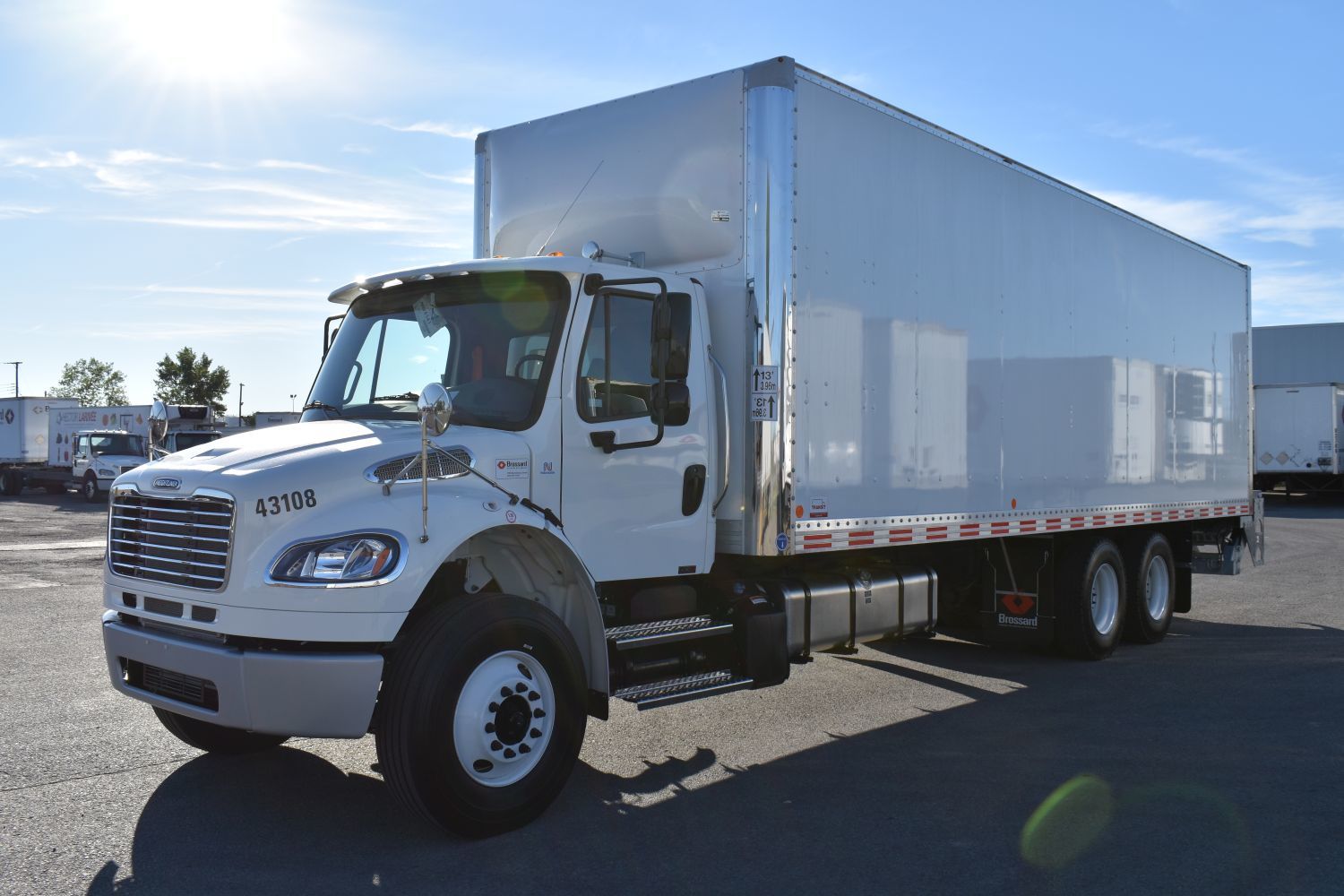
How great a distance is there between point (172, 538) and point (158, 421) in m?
1.46

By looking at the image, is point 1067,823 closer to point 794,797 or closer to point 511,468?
point 794,797

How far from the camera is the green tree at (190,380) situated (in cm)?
8931

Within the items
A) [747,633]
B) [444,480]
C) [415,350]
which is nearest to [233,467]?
[444,480]

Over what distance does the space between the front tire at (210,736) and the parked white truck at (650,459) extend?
1.4 inches

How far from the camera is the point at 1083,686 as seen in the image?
9180mm

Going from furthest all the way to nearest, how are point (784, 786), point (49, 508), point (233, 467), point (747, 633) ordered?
1. point (49, 508)
2. point (747, 633)
3. point (784, 786)
4. point (233, 467)

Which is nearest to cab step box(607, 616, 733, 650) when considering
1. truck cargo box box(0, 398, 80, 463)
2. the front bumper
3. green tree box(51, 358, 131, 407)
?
the front bumper

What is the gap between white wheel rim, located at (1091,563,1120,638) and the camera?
1055 cm

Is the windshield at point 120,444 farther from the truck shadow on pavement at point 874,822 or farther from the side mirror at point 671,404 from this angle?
the side mirror at point 671,404

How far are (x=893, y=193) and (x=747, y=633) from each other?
324 cm

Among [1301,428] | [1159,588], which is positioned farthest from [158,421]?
[1301,428]

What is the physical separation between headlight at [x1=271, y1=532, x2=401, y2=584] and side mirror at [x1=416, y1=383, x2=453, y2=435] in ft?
1.76

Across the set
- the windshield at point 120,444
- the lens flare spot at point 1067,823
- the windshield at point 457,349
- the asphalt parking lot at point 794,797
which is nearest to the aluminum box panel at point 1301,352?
the windshield at point 120,444

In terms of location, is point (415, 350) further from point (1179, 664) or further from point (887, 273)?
point (1179, 664)
